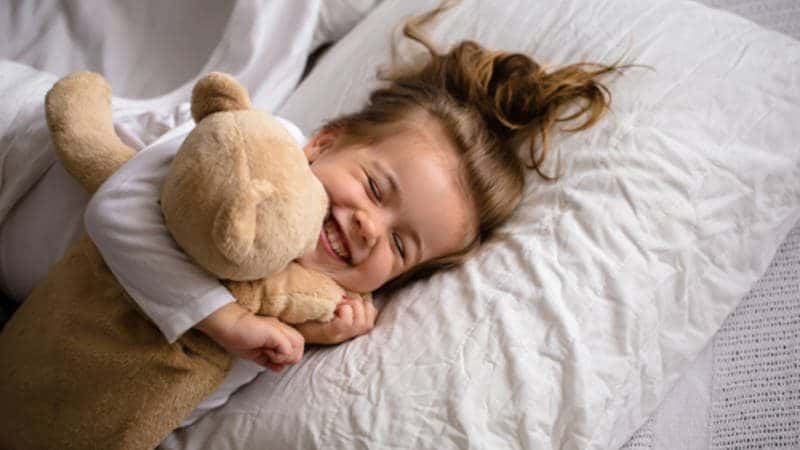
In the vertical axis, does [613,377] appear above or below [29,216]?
below

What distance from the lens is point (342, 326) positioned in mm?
884

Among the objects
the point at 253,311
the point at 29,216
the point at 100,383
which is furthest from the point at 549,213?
the point at 29,216

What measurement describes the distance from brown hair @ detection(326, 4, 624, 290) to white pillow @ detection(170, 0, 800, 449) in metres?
0.03

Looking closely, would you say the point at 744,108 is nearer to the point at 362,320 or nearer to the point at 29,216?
the point at 362,320

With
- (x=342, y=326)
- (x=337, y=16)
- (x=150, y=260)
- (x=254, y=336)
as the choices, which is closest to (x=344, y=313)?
(x=342, y=326)

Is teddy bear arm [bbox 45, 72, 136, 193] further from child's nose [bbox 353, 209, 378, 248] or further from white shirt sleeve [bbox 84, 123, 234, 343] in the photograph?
child's nose [bbox 353, 209, 378, 248]

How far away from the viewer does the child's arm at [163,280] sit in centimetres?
79

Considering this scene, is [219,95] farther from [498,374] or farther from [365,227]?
[498,374]

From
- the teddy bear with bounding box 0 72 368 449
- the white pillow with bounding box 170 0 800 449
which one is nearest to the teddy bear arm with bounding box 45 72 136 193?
the teddy bear with bounding box 0 72 368 449

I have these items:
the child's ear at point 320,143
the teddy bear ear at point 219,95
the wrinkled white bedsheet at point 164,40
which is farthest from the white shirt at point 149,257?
the wrinkled white bedsheet at point 164,40

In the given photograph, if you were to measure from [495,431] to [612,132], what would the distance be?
439 mm

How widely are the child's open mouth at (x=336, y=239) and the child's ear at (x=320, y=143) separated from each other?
0.11 m

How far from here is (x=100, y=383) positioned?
2.80 feet

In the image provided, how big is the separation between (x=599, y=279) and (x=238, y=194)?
449mm
